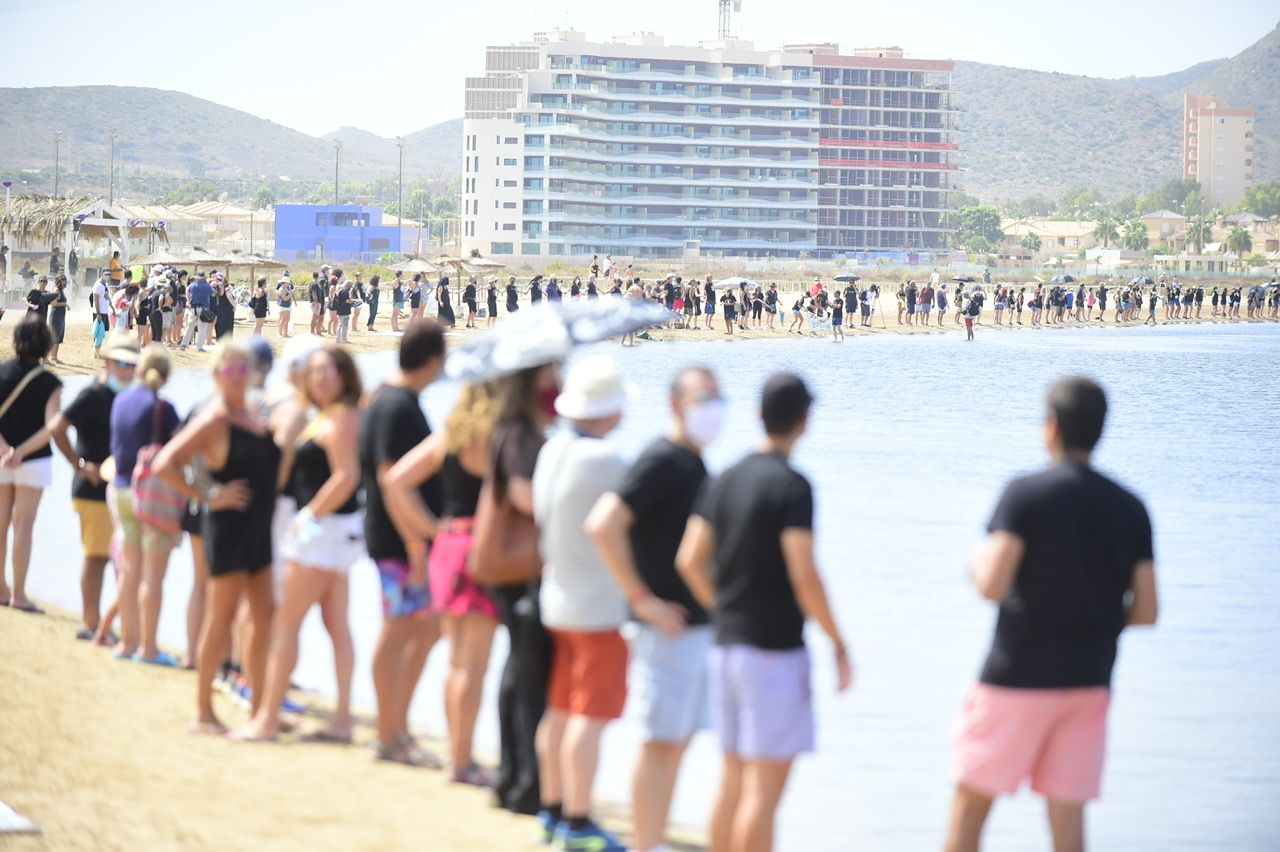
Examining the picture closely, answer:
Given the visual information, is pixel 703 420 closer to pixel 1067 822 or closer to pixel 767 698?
pixel 767 698

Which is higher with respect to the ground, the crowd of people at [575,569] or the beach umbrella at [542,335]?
the beach umbrella at [542,335]

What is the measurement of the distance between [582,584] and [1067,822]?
173 centimetres

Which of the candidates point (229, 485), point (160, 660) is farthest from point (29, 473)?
point (229, 485)

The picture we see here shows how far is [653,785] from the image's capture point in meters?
5.62

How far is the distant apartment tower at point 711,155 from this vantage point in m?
→ 148

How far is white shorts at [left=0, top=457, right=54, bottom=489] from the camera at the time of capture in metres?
9.95

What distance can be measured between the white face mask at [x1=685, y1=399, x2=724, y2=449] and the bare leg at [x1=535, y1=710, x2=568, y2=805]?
1216mm

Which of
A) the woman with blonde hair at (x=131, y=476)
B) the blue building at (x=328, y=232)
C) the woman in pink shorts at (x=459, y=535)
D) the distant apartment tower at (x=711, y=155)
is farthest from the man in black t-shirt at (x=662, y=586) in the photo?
the distant apartment tower at (x=711, y=155)

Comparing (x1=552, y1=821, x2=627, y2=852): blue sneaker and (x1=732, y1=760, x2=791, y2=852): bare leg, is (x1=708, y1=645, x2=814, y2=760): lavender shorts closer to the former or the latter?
(x1=732, y1=760, x2=791, y2=852): bare leg

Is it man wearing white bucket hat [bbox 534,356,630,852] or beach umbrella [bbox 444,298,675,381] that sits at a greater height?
beach umbrella [bbox 444,298,675,381]

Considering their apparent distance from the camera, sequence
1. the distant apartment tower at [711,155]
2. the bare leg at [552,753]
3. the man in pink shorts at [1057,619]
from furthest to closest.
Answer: the distant apartment tower at [711,155]
the bare leg at [552,753]
the man in pink shorts at [1057,619]

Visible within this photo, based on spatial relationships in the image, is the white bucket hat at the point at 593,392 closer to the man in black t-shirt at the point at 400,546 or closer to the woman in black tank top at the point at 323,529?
the man in black t-shirt at the point at 400,546

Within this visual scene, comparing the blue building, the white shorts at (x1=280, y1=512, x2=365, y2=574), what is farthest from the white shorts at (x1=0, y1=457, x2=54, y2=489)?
the blue building

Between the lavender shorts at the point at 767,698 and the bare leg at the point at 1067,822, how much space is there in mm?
763
